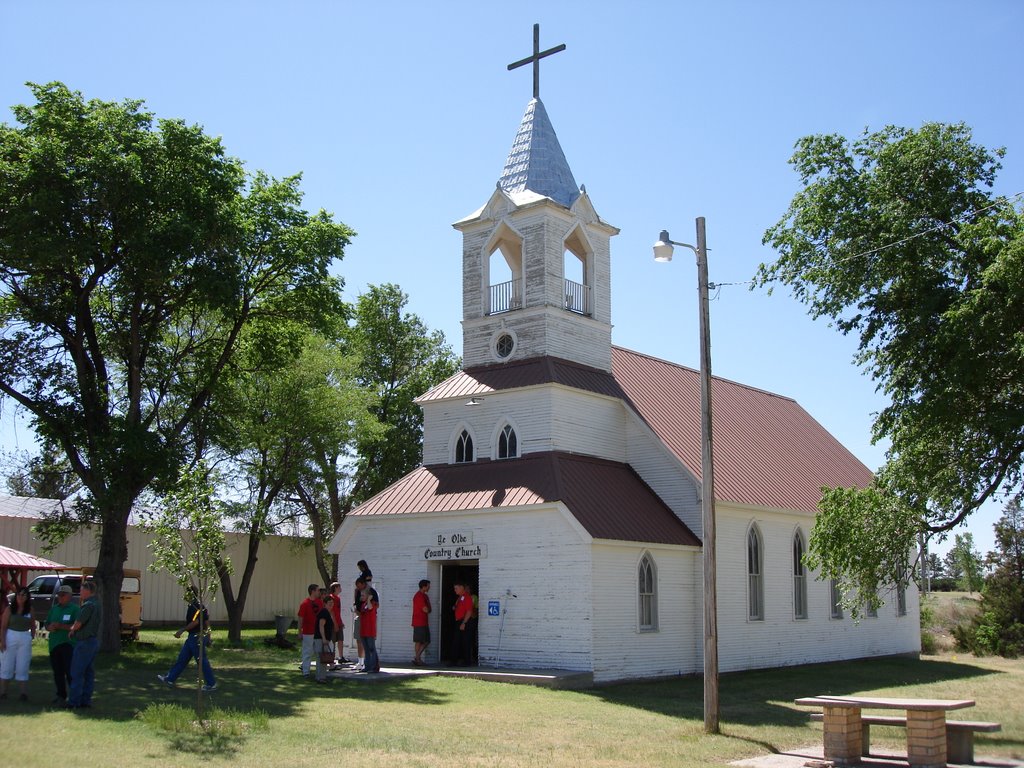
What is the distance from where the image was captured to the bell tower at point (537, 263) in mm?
28641

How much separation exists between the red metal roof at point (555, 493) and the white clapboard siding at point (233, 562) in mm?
13339

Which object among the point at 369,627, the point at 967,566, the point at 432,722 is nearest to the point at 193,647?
the point at 369,627

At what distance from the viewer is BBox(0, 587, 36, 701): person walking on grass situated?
53.6ft

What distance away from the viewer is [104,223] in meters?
25.1

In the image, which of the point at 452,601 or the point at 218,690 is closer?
the point at 218,690

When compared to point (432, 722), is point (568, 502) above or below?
above

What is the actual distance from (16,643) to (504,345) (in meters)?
15.8

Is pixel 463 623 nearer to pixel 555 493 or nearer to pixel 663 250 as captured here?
pixel 555 493

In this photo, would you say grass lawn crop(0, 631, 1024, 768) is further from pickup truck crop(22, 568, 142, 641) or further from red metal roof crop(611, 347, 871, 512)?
pickup truck crop(22, 568, 142, 641)

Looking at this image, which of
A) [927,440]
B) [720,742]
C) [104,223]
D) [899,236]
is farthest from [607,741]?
[104,223]

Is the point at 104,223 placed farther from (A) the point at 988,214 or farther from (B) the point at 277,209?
(A) the point at 988,214

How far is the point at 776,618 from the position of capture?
29359 mm

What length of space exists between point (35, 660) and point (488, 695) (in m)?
11.8

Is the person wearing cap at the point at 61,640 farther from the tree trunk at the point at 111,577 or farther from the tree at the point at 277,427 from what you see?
the tree at the point at 277,427
